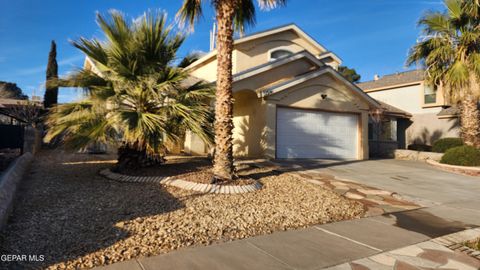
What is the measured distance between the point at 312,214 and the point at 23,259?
4489 mm

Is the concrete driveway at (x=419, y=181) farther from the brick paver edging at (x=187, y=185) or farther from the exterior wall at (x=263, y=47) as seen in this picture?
the exterior wall at (x=263, y=47)

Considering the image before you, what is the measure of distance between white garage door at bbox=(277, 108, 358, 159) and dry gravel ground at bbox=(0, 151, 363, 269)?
18.6 ft

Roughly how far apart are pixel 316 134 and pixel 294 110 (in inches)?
67.0

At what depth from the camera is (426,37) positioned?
47.9 ft

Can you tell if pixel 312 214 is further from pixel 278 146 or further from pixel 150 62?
pixel 278 146

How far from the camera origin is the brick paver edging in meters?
6.80

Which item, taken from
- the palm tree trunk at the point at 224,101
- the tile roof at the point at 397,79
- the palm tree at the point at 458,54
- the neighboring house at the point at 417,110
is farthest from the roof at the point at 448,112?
the palm tree trunk at the point at 224,101

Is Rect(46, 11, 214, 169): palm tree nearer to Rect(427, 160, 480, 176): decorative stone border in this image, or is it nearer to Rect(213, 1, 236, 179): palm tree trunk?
Rect(213, 1, 236, 179): palm tree trunk

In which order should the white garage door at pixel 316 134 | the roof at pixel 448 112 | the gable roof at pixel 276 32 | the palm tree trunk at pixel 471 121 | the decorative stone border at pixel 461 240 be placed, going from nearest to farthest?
the decorative stone border at pixel 461 240
the white garage door at pixel 316 134
the palm tree trunk at pixel 471 121
the gable roof at pixel 276 32
the roof at pixel 448 112

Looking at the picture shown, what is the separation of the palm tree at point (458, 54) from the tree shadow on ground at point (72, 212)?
14272 millimetres

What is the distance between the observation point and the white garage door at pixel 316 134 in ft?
44.5

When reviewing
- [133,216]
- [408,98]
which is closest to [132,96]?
[133,216]

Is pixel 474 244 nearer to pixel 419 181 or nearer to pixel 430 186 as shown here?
pixel 430 186

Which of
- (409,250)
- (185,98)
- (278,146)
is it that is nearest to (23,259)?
(409,250)
